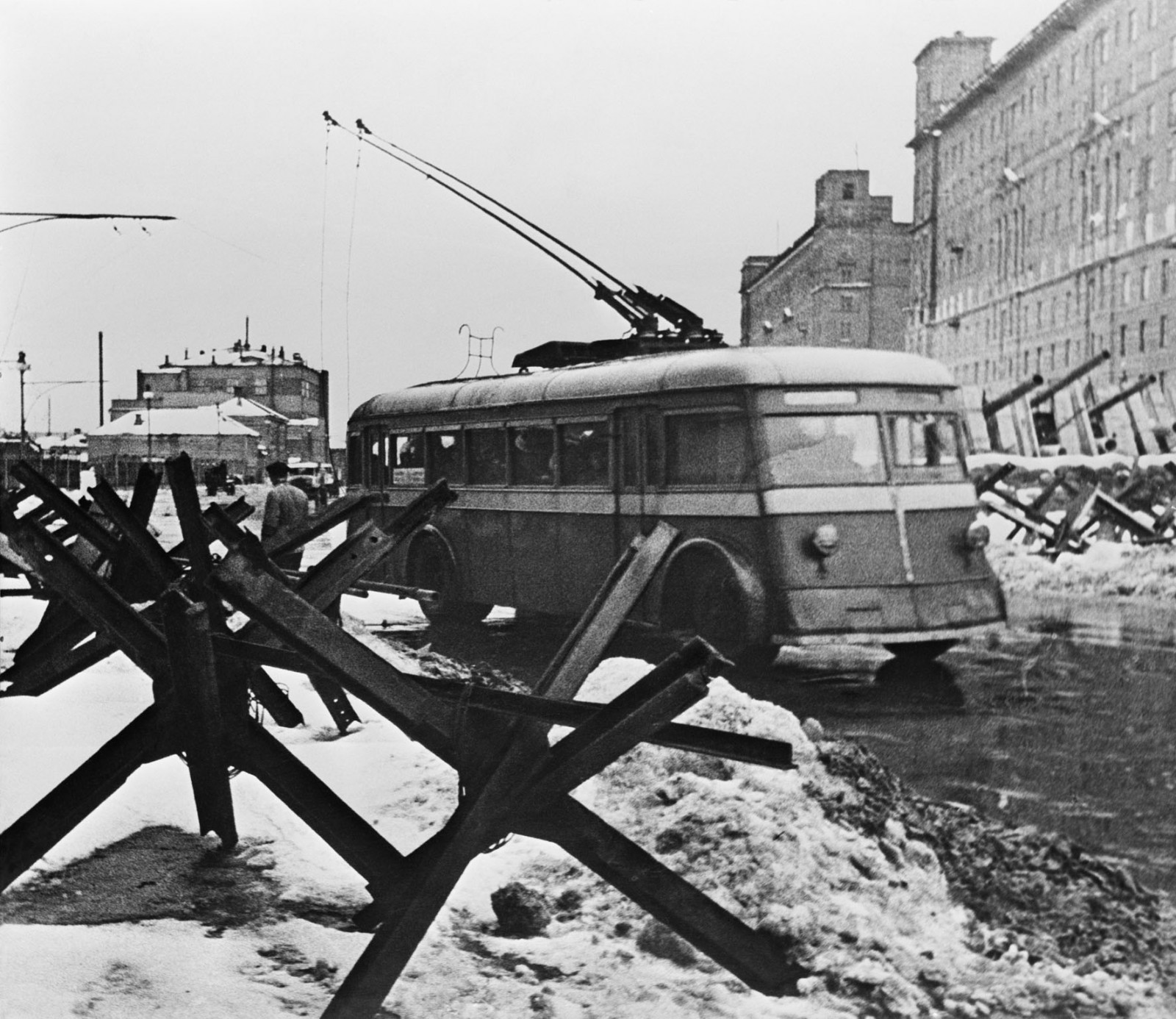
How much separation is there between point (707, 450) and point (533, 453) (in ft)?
2.47

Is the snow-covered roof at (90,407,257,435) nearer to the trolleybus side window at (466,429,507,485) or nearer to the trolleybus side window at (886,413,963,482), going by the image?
the trolleybus side window at (466,429,507,485)

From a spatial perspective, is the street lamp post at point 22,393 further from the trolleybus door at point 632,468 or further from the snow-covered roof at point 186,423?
the trolleybus door at point 632,468

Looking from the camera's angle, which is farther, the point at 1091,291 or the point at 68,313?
the point at 1091,291

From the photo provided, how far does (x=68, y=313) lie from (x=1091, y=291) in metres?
3.95

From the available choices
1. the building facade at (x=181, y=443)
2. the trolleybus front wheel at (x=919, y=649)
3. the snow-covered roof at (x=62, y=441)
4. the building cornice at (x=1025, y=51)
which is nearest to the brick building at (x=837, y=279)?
the building cornice at (x=1025, y=51)

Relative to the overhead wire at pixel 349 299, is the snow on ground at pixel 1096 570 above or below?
below

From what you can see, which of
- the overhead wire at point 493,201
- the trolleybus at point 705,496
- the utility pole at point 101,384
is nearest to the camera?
the overhead wire at point 493,201

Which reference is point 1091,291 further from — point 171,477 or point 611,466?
point 171,477

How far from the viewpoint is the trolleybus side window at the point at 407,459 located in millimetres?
5199

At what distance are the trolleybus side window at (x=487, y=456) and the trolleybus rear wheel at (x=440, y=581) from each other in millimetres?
340

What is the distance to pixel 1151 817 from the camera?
4.28 meters

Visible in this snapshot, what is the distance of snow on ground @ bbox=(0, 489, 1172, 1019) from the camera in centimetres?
307

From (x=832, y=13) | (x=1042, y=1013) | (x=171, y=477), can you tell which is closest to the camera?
(x=1042, y=1013)

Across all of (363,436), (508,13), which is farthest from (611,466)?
(508,13)
